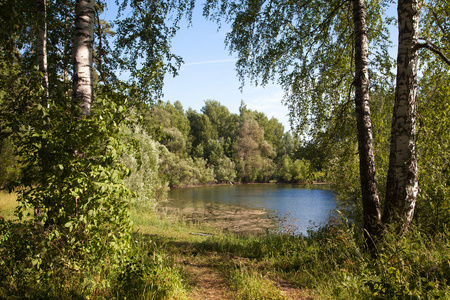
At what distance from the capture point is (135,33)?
636 centimetres

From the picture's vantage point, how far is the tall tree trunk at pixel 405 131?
4.14 m

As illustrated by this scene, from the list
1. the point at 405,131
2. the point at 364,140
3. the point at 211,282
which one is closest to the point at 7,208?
the point at 211,282

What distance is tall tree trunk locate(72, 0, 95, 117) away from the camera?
367 cm

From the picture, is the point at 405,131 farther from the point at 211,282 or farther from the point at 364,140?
the point at 211,282

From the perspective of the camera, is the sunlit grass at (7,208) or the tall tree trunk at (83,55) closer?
the tall tree trunk at (83,55)

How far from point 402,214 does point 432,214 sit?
7.42 feet

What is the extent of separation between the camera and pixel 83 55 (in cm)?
377

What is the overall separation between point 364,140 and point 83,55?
459 centimetres

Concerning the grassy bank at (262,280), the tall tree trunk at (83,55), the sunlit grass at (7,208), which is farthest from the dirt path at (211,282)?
the sunlit grass at (7,208)

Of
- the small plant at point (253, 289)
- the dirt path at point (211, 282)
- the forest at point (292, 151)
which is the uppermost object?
the forest at point (292, 151)

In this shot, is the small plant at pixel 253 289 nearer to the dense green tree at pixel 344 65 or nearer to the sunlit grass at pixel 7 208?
the dense green tree at pixel 344 65

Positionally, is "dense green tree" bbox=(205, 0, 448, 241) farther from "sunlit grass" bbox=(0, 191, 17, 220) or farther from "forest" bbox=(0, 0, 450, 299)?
"sunlit grass" bbox=(0, 191, 17, 220)

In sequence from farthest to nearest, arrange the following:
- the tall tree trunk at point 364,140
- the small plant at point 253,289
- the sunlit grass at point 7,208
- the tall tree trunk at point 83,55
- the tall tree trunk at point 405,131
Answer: the sunlit grass at point 7,208 → the tall tree trunk at point 364,140 → the tall tree trunk at point 405,131 → the tall tree trunk at point 83,55 → the small plant at point 253,289

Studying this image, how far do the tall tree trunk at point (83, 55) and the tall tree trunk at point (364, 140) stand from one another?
14.3ft
